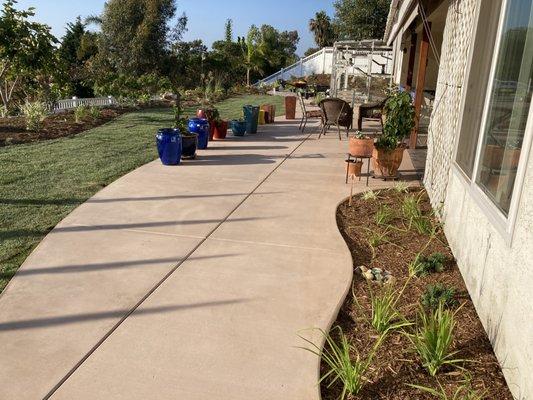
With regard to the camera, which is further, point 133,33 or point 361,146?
point 133,33

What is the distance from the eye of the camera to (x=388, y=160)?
22.0 ft

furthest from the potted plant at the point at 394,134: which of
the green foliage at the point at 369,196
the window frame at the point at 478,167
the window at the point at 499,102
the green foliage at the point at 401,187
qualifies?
the window at the point at 499,102

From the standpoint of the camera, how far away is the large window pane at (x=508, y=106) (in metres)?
2.80

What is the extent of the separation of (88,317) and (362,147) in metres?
4.69

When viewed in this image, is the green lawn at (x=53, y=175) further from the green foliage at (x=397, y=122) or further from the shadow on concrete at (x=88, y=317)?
the green foliage at (x=397, y=122)

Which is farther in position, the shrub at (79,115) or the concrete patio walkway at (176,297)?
the shrub at (79,115)

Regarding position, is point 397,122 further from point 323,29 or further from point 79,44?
point 323,29

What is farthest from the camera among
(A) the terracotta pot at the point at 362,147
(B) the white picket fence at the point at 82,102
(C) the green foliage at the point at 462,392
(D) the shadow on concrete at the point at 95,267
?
(B) the white picket fence at the point at 82,102

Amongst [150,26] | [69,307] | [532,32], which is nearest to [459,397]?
[532,32]

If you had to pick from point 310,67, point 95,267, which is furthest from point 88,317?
point 310,67

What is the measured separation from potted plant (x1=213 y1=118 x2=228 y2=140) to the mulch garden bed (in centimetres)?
530

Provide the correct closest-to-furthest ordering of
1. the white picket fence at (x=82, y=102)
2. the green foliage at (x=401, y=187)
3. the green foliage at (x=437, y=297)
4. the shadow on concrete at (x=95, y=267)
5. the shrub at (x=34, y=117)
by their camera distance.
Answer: the green foliage at (x=437, y=297)
the shadow on concrete at (x=95, y=267)
the green foliage at (x=401, y=187)
the shrub at (x=34, y=117)
the white picket fence at (x=82, y=102)

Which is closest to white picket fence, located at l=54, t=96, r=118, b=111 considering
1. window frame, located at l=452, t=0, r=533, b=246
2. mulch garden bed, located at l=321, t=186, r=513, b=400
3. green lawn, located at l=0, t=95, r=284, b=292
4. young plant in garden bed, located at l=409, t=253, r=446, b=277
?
green lawn, located at l=0, t=95, r=284, b=292

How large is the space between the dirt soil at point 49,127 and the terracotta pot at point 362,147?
20.8 feet
